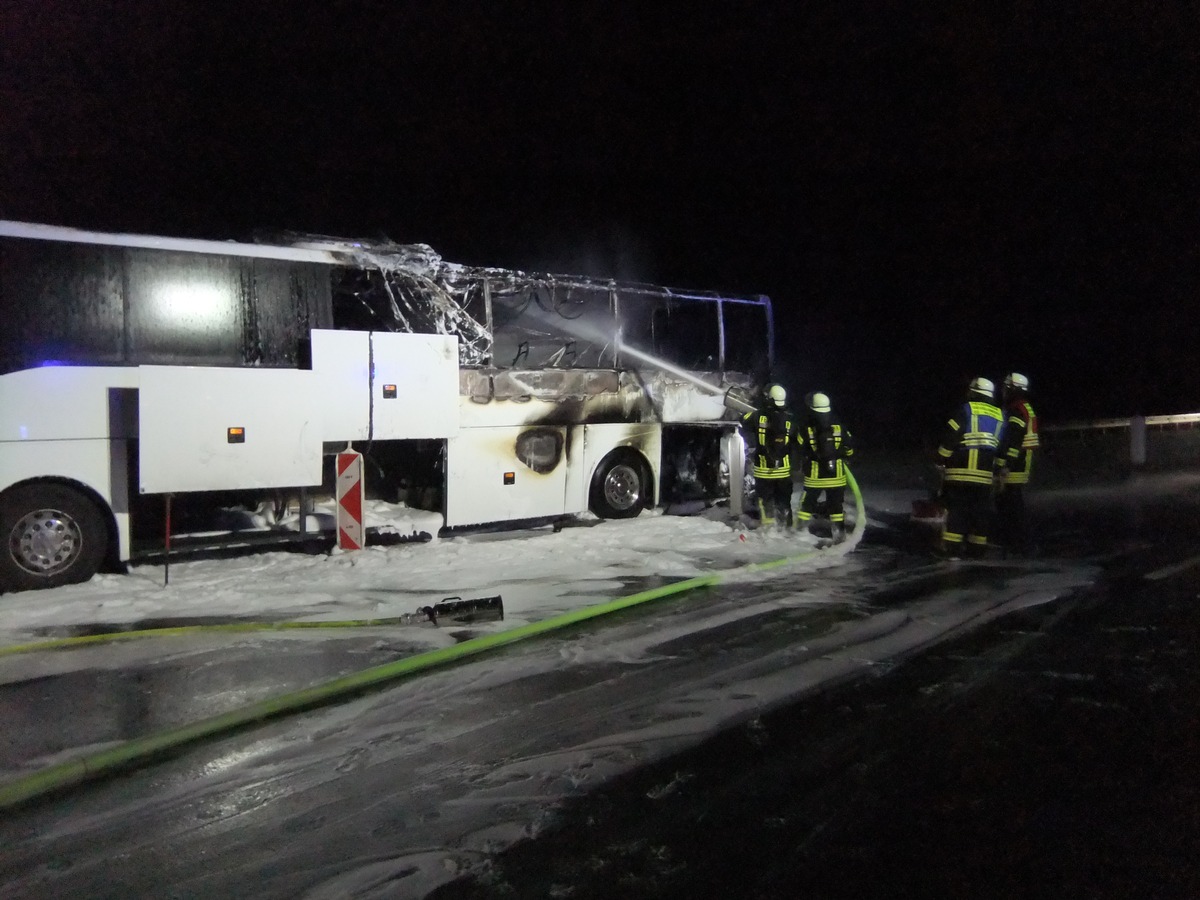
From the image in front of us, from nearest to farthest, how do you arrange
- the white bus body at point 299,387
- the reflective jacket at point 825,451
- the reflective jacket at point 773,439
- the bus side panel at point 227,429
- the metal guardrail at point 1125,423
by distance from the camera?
the white bus body at point 299,387
the bus side panel at point 227,429
the reflective jacket at point 825,451
the reflective jacket at point 773,439
the metal guardrail at point 1125,423

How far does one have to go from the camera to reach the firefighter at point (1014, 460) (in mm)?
10250

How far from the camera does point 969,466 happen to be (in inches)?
386

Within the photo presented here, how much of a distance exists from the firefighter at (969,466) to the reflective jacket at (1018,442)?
22 cm

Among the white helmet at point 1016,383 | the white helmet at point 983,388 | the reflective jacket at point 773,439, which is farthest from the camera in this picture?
the reflective jacket at point 773,439

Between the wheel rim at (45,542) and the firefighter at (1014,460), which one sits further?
the firefighter at (1014,460)

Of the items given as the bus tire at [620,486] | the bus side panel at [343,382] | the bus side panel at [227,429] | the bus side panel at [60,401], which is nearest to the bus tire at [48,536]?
the bus side panel at [60,401]

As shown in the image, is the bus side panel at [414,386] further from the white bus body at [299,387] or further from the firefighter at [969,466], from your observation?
the firefighter at [969,466]

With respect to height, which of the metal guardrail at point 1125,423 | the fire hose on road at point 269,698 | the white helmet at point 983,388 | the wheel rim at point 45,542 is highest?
the white helmet at point 983,388

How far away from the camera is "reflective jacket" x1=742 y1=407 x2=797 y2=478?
1114 cm

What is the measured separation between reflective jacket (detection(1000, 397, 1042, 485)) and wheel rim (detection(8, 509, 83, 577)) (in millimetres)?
9213

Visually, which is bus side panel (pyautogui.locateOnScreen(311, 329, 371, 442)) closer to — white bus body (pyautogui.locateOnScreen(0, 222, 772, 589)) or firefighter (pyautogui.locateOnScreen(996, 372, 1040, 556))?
white bus body (pyautogui.locateOnScreen(0, 222, 772, 589))

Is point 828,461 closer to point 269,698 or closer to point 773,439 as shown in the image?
point 773,439

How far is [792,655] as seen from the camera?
6492 millimetres

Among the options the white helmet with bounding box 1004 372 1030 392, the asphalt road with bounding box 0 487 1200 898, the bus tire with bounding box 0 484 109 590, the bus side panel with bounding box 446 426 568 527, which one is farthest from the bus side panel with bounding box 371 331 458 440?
the white helmet with bounding box 1004 372 1030 392
